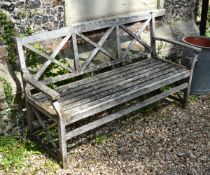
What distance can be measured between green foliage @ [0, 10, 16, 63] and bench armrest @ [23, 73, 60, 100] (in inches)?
20.1

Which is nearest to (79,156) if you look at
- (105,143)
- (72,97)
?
(105,143)

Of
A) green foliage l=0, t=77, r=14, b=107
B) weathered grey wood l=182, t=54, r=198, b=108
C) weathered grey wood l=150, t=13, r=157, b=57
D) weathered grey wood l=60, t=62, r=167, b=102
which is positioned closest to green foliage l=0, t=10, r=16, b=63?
green foliage l=0, t=77, r=14, b=107

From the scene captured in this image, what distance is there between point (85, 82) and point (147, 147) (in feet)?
3.53

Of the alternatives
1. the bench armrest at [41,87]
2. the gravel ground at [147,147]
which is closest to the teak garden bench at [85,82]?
the bench armrest at [41,87]

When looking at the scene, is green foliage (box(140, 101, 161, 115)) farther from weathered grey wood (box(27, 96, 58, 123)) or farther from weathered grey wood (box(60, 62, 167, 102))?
weathered grey wood (box(27, 96, 58, 123))

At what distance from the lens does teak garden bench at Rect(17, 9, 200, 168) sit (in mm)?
3822

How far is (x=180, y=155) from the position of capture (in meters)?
4.14

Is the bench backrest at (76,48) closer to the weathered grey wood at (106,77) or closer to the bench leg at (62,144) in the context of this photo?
the weathered grey wood at (106,77)

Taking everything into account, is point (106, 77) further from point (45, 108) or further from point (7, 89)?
point (7, 89)

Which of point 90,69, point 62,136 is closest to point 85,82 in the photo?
point 90,69

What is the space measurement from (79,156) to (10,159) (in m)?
0.74

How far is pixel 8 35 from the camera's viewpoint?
4.35 metres

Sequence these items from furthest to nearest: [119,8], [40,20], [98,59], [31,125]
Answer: [119,8] → [98,59] → [40,20] → [31,125]

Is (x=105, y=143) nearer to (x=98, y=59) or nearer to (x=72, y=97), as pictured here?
(x=72, y=97)
